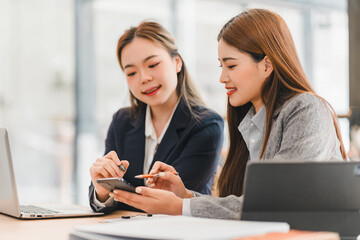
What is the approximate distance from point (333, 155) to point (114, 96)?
3685 millimetres

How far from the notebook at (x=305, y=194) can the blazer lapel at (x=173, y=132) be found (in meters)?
1.02

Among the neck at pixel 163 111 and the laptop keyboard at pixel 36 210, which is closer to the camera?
the laptop keyboard at pixel 36 210

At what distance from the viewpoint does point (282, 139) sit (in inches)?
53.8

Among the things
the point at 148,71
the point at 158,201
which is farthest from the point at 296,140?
the point at 148,71

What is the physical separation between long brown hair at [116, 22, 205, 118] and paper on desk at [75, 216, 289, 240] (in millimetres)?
1104

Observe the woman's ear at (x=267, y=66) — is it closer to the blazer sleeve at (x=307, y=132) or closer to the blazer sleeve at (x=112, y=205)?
the blazer sleeve at (x=307, y=132)

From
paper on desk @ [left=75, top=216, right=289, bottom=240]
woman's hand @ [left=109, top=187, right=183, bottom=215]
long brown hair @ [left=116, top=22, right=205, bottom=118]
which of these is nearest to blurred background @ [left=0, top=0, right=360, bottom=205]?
long brown hair @ [left=116, top=22, right=205, bottom=118]

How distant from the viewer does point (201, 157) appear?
195 cm

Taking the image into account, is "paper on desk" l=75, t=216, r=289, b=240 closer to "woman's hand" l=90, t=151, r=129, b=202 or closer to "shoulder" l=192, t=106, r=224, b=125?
"woman's hand" l=90, t=151, r=129, b=202

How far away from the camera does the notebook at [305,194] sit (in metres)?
0.93

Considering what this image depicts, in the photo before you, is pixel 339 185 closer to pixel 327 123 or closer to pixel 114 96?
pixel 327 123

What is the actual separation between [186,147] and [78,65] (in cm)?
301

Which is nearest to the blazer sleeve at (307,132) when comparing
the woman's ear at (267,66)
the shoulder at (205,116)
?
the woman's ear at (267,66)

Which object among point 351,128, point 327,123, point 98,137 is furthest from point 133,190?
point 98,137
